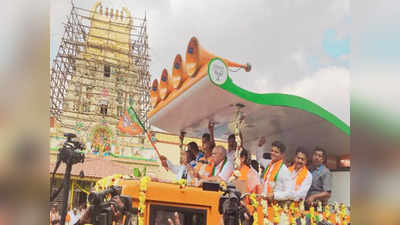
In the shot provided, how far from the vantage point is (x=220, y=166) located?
3074mm

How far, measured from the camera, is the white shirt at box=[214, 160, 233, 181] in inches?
116

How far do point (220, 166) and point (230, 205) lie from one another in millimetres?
604

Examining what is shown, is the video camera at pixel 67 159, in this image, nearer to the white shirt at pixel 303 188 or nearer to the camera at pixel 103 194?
the camera at pixel 103 194

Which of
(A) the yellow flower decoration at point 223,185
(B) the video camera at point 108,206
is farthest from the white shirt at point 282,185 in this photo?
(B) the video camera at point 108,206

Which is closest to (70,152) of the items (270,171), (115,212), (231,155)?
(115,212)

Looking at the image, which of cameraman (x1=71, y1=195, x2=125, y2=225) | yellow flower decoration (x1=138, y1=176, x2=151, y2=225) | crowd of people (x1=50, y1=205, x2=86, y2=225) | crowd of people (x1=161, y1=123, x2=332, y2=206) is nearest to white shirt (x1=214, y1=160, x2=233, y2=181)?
crowd of people (x1=161, y1=123, x2=332, y2=206)

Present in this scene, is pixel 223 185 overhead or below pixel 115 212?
overhead

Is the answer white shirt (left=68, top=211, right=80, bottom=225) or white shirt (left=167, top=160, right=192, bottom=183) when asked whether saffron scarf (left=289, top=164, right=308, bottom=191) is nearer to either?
white shirt (left=167, top=160, right=192, bottom=183)

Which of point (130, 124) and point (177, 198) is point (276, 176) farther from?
point (130, 124)

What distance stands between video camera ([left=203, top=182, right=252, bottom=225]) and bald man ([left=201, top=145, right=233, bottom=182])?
27 cm

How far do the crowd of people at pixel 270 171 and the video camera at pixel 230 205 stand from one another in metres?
0.21

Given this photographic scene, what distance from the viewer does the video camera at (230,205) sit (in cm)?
247

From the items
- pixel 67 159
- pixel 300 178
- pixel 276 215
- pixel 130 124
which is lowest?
pixel 276 215

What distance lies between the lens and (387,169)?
81cm
